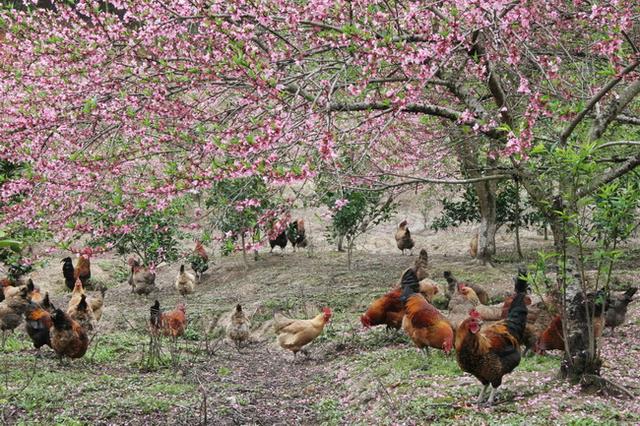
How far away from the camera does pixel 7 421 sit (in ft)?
22.5

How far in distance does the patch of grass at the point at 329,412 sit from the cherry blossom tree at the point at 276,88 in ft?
9.73

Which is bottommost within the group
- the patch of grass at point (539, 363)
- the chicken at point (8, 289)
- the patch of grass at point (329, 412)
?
the patch of grass at point (329, 412)

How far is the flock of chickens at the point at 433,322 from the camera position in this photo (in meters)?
6.57

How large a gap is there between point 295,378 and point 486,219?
31.4 feet

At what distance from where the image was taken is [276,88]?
22.8ft

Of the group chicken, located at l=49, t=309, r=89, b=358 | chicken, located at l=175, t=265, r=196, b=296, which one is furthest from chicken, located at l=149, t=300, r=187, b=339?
chicken, located at l=175, t=265, r=196, b=296

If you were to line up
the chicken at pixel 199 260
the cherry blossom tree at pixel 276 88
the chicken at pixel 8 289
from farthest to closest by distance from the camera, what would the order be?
1. the chicken at pixel 199 260
2. the chicken at pixel 8 289
3. the cherry blossom tree at pixel 276 88

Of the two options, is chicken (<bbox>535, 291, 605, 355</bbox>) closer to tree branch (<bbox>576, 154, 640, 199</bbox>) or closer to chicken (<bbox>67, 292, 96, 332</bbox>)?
tree branch (<bbox>576, 154, 640, 199</bbox>)

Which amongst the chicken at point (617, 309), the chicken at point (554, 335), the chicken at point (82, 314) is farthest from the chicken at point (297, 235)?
the chicken at point (554, 335)

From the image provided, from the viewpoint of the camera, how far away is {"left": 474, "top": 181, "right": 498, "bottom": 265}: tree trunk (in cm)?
1747

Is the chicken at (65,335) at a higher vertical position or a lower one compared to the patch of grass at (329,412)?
higher

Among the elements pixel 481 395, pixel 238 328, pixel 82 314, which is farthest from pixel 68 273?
pixel 481 395

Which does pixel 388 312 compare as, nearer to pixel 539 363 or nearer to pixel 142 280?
pixel 539 363

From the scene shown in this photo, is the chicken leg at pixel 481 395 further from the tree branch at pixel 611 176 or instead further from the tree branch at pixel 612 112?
the tree branch at pixel 612 112
